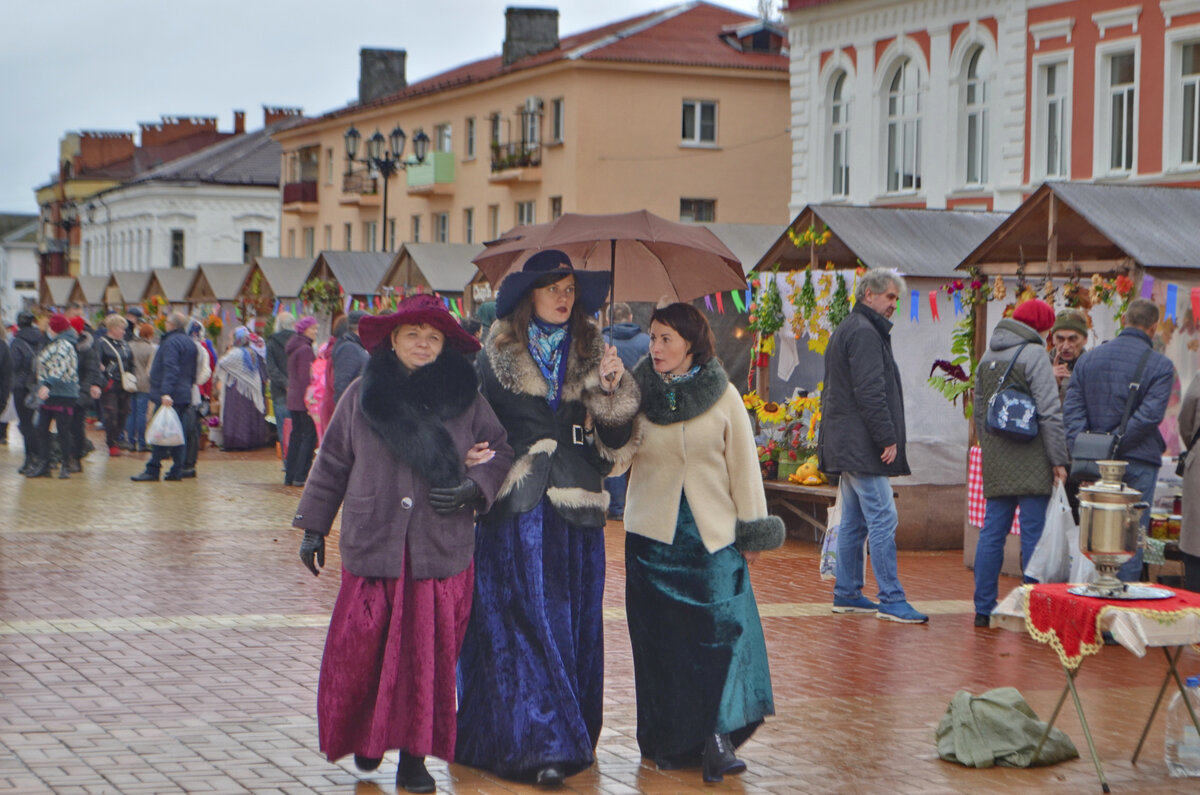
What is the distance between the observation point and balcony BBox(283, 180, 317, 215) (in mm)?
60438

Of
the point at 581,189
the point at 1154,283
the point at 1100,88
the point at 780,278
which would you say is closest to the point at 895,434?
the point at 1154,283

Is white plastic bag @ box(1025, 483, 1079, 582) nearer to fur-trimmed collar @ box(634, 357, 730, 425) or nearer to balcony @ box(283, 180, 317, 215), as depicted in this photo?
fur-trimmed collar @ box(634, 357, 730, 425)

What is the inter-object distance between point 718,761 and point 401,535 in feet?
4.72

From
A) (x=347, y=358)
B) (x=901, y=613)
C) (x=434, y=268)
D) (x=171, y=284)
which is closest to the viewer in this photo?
(x=901, y=613)

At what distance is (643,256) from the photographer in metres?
7.82

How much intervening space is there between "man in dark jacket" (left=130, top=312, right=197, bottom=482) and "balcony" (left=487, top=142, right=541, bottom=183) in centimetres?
2674

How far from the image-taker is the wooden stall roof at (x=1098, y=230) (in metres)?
11.8

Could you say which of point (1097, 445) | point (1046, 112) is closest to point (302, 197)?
point (1046, 112)

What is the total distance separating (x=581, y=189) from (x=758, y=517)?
37.4 metres

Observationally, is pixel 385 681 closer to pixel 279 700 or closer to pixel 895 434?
pixel 279 700

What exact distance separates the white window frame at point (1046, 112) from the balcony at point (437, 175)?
83.2ft

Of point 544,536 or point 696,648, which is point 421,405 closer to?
point 544,536

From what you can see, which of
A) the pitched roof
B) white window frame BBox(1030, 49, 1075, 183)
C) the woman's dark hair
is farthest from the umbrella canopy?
the pitched roof

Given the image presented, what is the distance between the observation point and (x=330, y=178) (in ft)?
196
